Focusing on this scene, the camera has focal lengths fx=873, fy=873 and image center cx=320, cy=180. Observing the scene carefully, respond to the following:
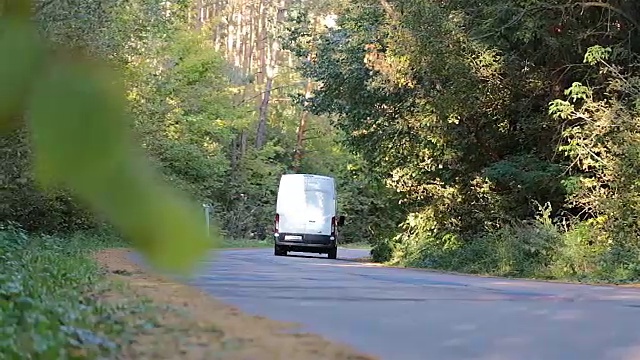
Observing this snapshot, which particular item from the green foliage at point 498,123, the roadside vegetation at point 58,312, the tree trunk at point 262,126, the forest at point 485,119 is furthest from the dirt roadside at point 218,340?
the tree trunk at point 262,126

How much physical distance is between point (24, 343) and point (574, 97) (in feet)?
43.6

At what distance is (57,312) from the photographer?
5504mm

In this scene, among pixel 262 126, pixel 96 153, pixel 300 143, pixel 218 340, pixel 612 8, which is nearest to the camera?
pixel 96 153

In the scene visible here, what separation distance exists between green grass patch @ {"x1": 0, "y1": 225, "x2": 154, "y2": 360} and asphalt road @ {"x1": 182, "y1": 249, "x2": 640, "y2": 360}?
84 cm

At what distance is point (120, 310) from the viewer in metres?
6.41

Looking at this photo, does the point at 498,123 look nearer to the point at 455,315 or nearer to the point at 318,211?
the point at 318,211

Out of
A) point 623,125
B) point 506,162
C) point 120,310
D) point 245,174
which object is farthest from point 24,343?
point 245,174

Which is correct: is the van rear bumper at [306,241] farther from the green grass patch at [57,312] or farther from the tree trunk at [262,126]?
the tree trunk at [262,126]

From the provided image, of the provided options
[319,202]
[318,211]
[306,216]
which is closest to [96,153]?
[306,216]

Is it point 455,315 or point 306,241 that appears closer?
point 455,315

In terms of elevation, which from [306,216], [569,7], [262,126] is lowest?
[306,216]

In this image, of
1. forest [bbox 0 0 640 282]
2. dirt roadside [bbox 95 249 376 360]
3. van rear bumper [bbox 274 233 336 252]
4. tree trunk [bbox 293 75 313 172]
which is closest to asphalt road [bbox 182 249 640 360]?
dirt roadside [bbox 95 249 376 360]

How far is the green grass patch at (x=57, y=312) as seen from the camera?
4.40 meters

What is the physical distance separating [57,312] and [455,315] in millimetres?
3651
